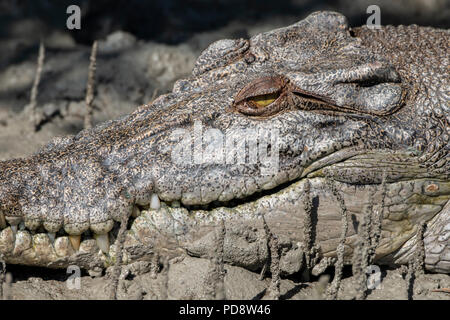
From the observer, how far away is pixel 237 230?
12.0 feet

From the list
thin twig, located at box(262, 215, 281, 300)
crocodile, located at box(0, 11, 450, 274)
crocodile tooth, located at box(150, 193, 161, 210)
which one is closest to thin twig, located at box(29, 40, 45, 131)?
crocodile, located at box(0, 11, 450, 274)

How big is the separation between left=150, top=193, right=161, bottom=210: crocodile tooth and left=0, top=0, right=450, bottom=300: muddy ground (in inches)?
14.2

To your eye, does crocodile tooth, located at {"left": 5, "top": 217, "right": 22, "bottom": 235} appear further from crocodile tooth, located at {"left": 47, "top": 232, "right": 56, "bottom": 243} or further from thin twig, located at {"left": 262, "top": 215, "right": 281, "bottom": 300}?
thin twig, located at {"left": 262, "top": 215, "right": 281, "bottom": 300}

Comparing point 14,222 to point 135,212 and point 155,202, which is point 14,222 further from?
point 155,202

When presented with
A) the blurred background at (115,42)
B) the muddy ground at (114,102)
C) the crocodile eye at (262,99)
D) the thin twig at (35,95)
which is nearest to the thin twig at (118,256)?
the muddy ground at (114,102)

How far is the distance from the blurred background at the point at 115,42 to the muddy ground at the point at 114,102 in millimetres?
11

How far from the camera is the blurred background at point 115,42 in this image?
6188 mm

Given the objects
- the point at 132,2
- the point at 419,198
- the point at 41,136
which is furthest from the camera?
the point at 132,2

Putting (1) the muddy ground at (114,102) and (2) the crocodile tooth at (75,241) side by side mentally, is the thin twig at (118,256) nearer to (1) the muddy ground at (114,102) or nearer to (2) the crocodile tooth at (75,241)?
(1) the muddy ground at (114,102)

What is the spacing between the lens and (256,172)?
3.64 m
